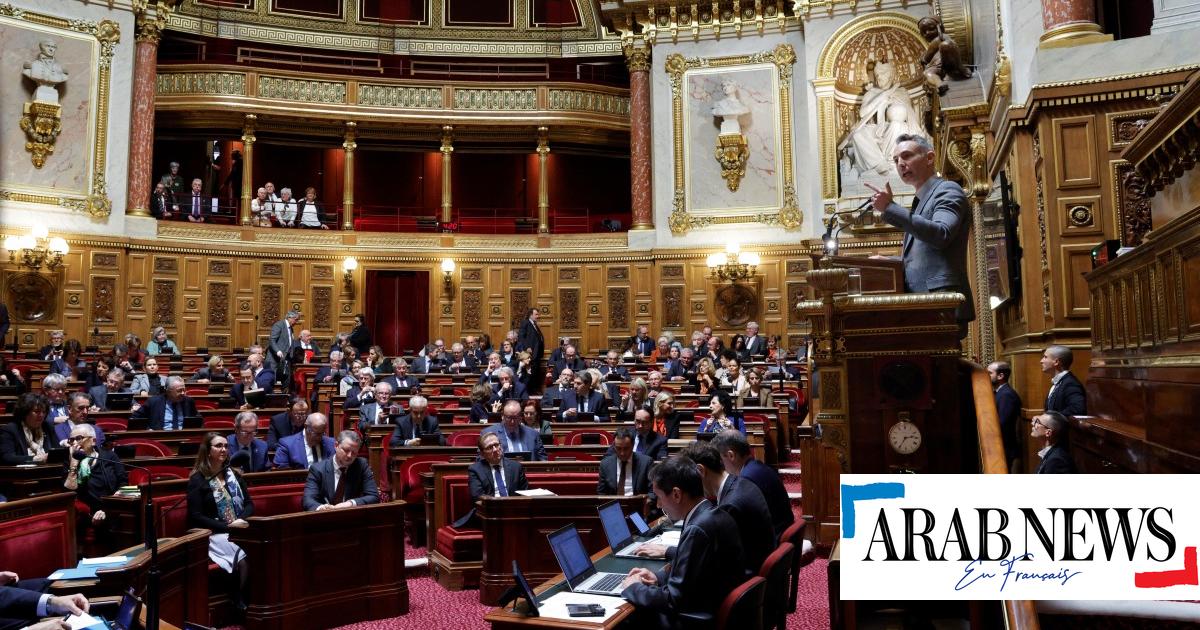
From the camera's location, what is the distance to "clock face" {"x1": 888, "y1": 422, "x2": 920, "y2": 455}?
9.95 ft

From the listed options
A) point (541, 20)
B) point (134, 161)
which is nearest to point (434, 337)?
point (134, 161)

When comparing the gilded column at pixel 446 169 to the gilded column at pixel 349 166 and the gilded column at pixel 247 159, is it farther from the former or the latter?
the gilded column at pixel 247 159

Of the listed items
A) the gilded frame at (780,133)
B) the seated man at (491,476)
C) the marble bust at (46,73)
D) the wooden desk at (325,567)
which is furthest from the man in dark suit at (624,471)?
the marble bust at (46,73)

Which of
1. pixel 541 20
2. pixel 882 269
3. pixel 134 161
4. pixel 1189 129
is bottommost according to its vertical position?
pixel 882 269

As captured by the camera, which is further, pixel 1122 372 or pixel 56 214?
pixel 56 214

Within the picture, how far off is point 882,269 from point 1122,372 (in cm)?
163

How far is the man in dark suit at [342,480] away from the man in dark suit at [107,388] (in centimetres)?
485

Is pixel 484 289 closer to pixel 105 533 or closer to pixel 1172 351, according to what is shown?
pixel 105 533

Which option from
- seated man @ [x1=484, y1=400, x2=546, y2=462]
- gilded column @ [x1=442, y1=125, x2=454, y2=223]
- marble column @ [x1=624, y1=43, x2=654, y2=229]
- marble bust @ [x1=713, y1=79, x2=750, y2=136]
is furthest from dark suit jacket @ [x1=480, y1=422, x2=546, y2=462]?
gilded column @ [x1=442, y1=125, x2=454, y2=223]

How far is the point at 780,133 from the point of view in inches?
625

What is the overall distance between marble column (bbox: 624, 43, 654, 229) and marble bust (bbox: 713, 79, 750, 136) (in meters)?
1.47

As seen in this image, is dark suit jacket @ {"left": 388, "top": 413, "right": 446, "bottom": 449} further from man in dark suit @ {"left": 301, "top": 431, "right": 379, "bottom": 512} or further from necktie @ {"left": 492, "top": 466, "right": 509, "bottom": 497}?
man in dark suit @ {"left": 301, "top": 431, "right": 379, "bottom": 512}

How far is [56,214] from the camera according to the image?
14500mm

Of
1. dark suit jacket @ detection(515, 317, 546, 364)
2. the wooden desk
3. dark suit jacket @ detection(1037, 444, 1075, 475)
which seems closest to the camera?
dark suit jacket @ detection(1037, 444, 1075, 475)
